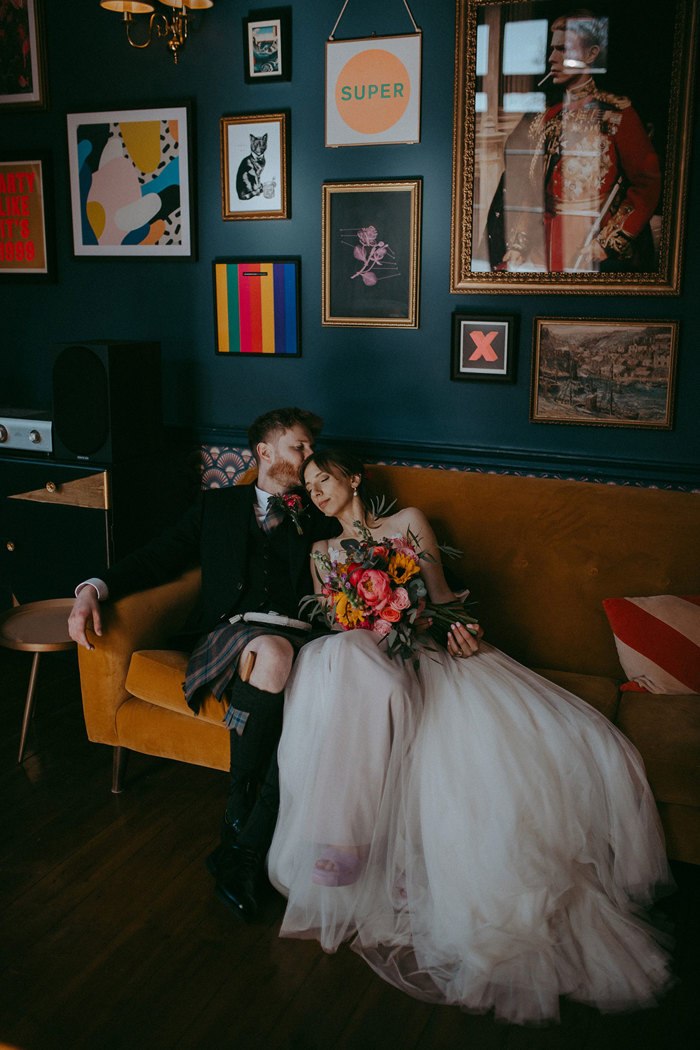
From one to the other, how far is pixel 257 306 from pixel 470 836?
2.06m

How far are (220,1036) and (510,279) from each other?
225cm

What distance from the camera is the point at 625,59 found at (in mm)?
2592

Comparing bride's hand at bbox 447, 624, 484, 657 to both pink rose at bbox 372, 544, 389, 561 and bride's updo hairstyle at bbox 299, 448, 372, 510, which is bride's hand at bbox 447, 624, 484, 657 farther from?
bride's updo hairstyle at bbox 299, 448, 372, 510

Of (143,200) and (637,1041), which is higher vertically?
(143,200)

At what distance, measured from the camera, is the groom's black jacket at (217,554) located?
2584 mm

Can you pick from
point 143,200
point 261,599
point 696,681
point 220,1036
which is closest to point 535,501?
point 696,681

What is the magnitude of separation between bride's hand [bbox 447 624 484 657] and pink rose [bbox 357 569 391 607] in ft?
0.82

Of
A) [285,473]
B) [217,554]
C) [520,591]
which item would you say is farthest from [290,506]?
[520,591]

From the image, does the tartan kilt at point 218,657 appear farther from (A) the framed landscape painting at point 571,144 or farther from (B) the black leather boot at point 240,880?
(A) the framed landscape painting at point 571,144

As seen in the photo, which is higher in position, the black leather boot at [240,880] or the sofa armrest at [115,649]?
the sofa armrest at [115,649]

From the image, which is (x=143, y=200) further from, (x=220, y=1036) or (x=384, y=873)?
(x=220, y=1036)

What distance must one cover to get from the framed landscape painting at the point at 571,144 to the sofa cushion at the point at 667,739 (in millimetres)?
1236

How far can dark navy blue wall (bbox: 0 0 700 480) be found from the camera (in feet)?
9.21

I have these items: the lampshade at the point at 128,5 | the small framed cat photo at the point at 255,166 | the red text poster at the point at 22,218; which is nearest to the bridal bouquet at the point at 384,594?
the small framed cat photo at the point at 255,166
